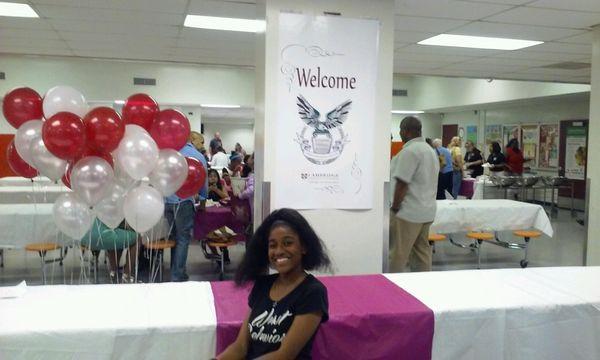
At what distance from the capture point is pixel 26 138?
8.19 ft

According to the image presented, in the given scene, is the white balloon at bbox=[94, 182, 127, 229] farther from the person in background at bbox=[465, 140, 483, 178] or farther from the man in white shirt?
the person in background at bbox=[465, 140, 483, 178]

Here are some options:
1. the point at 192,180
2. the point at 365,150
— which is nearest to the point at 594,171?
the point at 365,150

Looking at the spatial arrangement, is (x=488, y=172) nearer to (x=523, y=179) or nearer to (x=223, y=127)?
(x=523, y=179)

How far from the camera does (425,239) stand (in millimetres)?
4145

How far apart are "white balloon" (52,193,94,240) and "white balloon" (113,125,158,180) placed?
0.28 metres

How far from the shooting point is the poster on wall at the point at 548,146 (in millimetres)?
11164

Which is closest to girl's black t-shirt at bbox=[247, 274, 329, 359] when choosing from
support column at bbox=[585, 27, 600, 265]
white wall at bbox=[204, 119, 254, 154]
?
support column at bbox=[585, 27, 600, 265]

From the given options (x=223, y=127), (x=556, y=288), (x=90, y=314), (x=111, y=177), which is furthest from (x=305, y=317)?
(x=223, y=127)

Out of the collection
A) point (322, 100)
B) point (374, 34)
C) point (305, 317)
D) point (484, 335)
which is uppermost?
point (374, 34)

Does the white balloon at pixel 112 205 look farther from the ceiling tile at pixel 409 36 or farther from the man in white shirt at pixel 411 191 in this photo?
A: the ceiling tile at pixel 409 36

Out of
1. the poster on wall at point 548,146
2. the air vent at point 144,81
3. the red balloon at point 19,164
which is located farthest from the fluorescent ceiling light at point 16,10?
the poster on wall at point 548,146

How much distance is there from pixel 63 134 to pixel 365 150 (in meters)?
2.00

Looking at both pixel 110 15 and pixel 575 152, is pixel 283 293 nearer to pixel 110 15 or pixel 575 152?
pixel 110 15

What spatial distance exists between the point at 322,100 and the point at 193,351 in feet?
6.48
